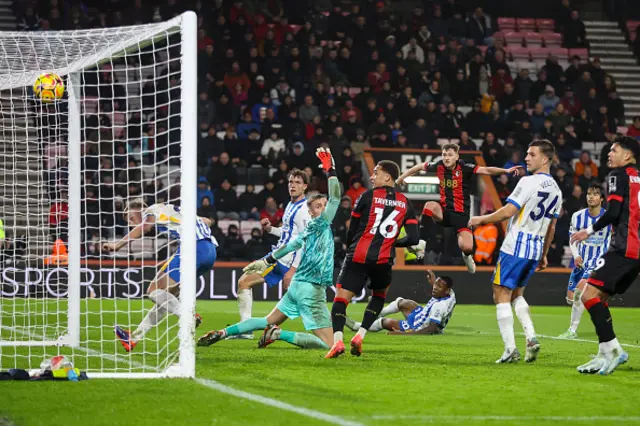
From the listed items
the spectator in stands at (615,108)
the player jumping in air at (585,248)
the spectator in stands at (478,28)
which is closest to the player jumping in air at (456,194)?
the player jumping in air at (585,248)

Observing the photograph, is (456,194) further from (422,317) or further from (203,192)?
(203,192)

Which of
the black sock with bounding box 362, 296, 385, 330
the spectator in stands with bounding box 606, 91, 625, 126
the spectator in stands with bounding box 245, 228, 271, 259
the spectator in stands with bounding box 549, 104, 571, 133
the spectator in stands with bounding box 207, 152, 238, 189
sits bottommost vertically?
the spectator in stands with bounding box 245, 228, 271, 259

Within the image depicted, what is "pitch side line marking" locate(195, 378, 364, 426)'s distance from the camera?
5535mm

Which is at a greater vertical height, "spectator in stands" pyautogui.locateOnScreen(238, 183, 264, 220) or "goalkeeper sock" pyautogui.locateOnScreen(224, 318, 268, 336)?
"spectator in stands" pyautogui.locateOnScreen(238, 183, 264, 220)

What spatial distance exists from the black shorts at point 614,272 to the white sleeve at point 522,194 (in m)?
0.95

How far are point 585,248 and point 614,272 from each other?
5.86 metres

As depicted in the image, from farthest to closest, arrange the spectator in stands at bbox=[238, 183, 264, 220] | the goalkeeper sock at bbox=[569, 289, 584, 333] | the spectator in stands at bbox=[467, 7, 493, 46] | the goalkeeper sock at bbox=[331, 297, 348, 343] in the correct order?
the spectator in stands at bbox=[467, 7, 493, 46] < the spectator in stands at bbox=[238, 183, 264, 220] < the goalkeeper sock at bbox=[569, 289, 584, 333] < the goalkeeper sock at bbox=[331, 297, 348, 343]

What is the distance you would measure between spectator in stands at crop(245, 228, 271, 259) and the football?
9.66m

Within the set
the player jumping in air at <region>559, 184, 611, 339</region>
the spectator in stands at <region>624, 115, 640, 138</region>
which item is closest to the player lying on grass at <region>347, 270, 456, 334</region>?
the player jumping in air at <region>559, 184, 611, 339</region>

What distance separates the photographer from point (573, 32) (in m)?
27.3

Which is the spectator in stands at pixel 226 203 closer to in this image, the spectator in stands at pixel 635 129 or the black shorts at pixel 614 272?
the spectator in stands at pixel 635 129

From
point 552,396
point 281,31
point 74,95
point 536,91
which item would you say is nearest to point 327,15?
point 281,31

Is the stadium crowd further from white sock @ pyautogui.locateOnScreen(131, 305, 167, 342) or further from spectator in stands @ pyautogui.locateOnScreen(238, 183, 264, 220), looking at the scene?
white sock @ pyautogui.locateOnScreen(131, 305, 167, 342)

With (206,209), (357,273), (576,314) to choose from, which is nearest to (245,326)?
(357,273)
